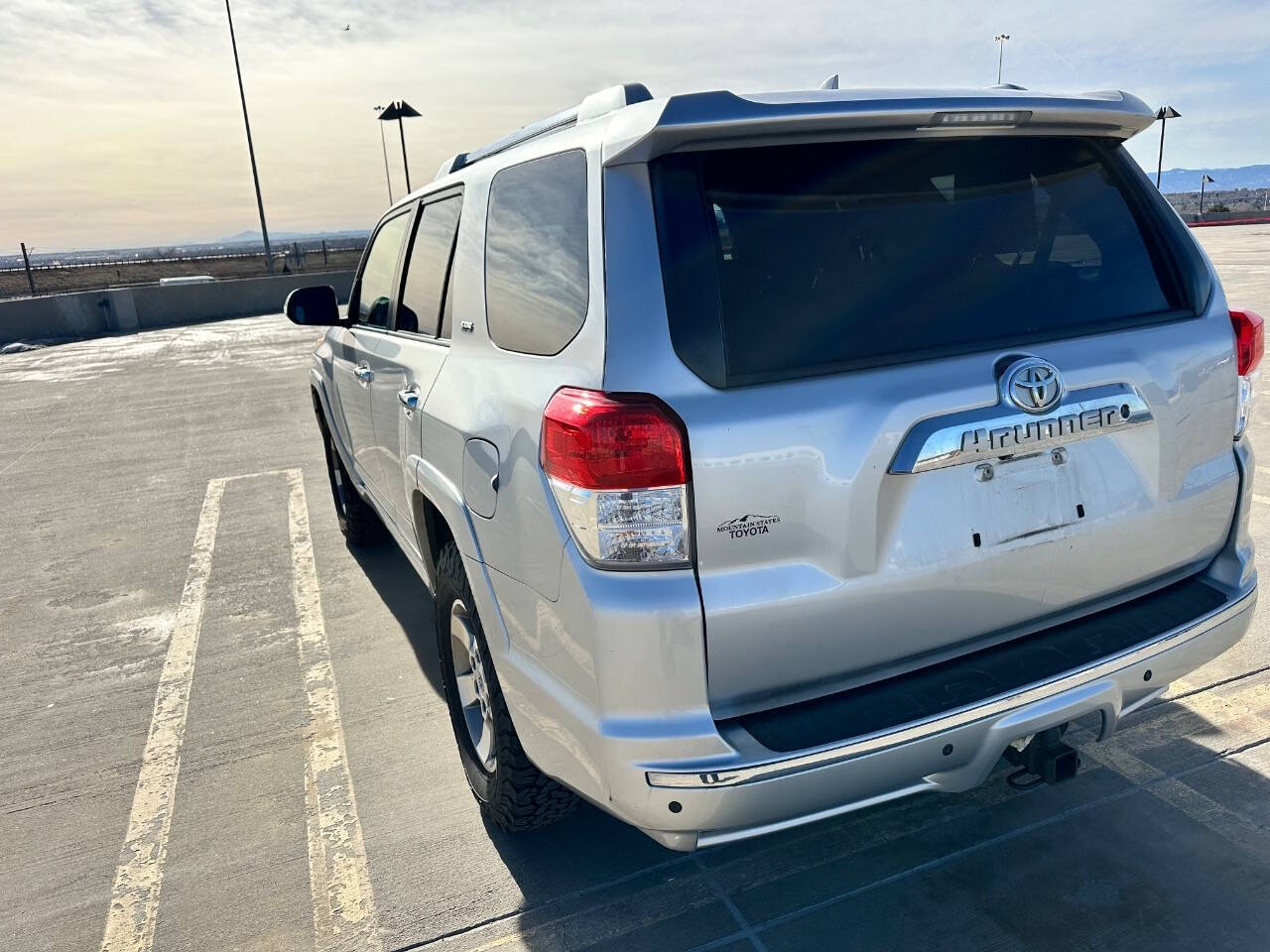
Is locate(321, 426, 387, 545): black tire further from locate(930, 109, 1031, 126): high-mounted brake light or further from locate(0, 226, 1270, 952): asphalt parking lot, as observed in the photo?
locate(930, 109, 1031, 126): high-mounted brake light

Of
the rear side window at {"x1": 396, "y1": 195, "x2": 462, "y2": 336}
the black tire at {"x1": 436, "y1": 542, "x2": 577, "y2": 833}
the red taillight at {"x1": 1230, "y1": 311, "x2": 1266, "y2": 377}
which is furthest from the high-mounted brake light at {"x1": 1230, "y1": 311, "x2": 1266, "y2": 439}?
the rear side window at {"x1": 396, "y1": 195, "x2": 462, "y2": 336}

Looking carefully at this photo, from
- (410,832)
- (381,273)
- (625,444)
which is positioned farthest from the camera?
(381,273)

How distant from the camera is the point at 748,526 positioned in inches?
74.5

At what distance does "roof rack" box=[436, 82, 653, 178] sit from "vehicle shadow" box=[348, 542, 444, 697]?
2051 millimetres

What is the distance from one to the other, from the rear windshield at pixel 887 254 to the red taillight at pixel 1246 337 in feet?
0.86

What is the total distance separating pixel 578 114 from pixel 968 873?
2.26 metres

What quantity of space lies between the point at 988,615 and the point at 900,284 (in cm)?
78

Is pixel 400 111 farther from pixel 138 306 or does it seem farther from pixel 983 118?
pixel 983 118

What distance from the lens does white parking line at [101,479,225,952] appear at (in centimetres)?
261

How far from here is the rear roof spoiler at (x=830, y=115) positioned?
1.89 m

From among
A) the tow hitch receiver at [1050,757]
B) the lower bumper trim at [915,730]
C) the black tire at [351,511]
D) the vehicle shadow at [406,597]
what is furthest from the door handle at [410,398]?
the black tire at [351,511]

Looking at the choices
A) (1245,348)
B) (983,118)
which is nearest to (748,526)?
(983,118)

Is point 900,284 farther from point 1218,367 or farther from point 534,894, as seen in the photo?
point 534,894

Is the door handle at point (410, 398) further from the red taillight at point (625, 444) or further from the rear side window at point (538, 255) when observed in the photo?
the red taillight at point (625, 444)
